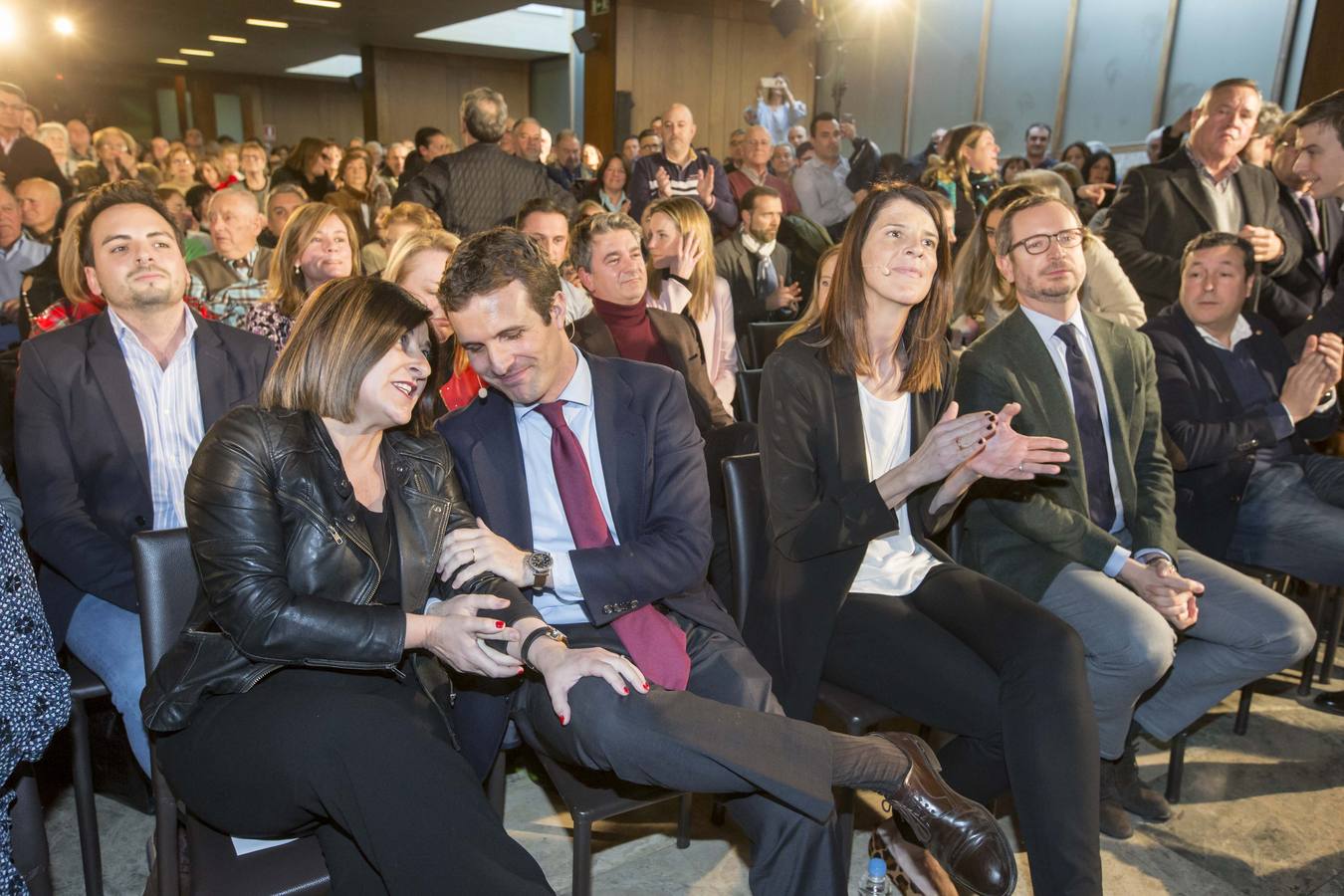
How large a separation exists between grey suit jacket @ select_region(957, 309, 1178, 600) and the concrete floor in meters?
0.68

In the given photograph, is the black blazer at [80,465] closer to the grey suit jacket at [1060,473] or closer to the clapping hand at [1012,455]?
the clapping hand at [1012,455]

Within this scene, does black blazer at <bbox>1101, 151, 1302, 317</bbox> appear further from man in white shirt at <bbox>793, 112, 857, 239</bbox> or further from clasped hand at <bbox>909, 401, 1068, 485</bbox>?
man in white shirt at <bbox>793, 112, 857, 239</bbox>

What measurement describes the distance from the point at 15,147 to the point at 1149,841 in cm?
683

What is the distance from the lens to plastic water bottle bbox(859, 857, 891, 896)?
6.06 feet

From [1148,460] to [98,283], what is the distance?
2.79 metres

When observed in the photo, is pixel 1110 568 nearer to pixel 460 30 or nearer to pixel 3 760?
pixel 3 760

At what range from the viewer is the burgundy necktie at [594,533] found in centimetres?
181

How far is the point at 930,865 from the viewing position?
1949 mm

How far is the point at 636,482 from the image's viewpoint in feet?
6.47

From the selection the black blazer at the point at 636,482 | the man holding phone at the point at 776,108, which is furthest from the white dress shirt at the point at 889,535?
the man holding phone at the point at 776,108

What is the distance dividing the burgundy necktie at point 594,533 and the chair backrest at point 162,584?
2.30 feet

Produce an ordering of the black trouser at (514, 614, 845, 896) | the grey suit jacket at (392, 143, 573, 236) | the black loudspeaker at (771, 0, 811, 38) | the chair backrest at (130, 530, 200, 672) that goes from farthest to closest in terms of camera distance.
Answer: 1. the black loudspeaker at (771, 0, 811, 38)
2. the grey suit jacket at (392, 143, 573, 236)
3. the chair backrest at (130, 530, 200, 672)
4. the black trouser at (514, 614, 845, 896)

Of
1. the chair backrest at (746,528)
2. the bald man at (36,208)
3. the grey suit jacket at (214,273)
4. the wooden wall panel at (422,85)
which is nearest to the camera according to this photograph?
the chair backrest at (746,528)

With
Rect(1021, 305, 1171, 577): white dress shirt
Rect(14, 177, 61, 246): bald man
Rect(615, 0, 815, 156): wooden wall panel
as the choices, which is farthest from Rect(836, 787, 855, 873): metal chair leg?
Rect(615, 0, 815, 156): wooden wall panel
